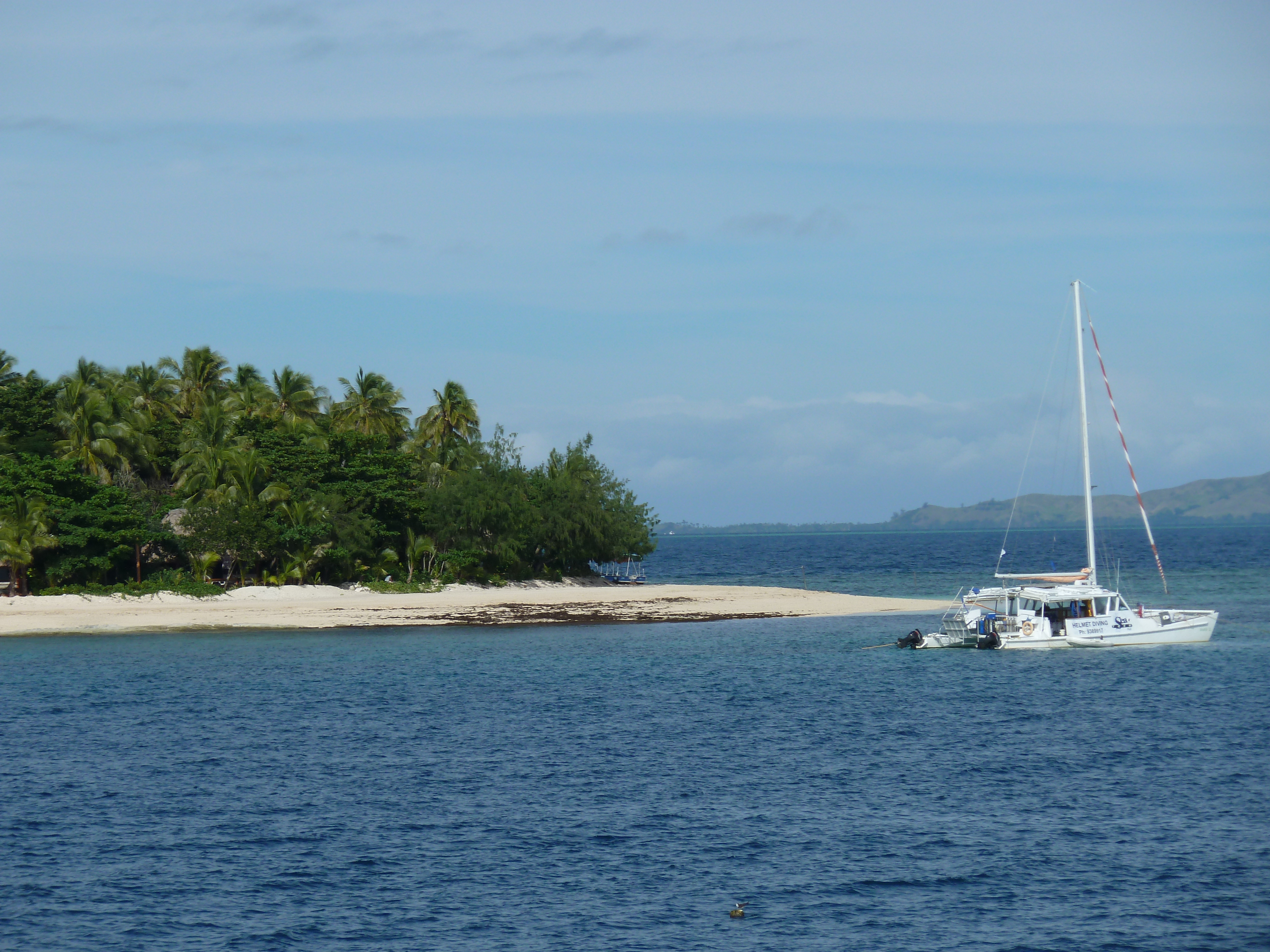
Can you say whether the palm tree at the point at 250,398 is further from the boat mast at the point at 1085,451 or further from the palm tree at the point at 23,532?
the boat mast at the point at 1085,451

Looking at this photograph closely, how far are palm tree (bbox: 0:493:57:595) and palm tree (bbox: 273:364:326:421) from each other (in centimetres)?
2395

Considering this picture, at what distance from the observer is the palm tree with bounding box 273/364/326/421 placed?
282 feet

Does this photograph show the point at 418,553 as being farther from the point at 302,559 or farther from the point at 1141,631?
the point at 1141,631

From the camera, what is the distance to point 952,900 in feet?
64.1

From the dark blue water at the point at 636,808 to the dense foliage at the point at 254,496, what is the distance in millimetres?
22546

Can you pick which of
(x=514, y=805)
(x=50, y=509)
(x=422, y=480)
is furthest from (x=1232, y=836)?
(x=422, y=480)

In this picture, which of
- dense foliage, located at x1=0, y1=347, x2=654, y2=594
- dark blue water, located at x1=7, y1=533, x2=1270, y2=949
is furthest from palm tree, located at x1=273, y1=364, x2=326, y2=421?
dark blue water, located at x1=7, y1=533, x2=1270, y2=949

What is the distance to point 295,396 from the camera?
85875 millimetres

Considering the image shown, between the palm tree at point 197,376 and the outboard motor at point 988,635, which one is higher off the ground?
the palm tree at point 197,376

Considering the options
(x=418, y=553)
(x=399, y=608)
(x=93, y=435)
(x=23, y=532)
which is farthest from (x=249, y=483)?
(x=23, y=532)

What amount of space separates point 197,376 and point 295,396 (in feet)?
28.1

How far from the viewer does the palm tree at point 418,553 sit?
7656 cm

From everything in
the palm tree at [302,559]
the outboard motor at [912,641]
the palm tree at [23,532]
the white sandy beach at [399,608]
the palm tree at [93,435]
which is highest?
the palm tree at [93,435]

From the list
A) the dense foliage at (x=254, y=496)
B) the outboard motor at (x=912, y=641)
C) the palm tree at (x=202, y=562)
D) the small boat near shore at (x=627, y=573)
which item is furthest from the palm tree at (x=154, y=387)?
the outboard motor at (x=912, y=641)
